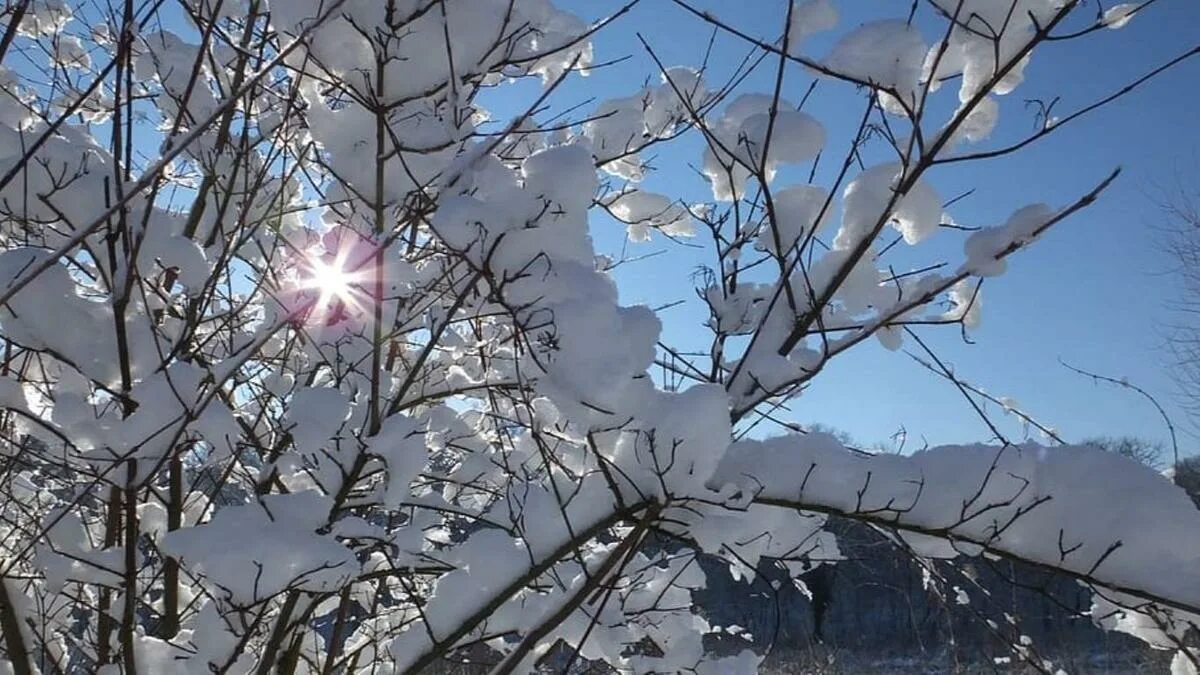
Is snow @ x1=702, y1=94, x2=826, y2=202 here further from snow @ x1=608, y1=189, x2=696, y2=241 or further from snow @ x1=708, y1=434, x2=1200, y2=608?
snow @ x1=608, y1=189, x2=696, y2=241

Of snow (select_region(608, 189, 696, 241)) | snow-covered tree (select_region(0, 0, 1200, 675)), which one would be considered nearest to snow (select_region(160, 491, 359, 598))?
snow-covered tree (select_region(0, 0, 1200, 675))

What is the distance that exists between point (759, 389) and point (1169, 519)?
0.61 m

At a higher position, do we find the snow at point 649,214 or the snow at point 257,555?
the snow at point 649,214

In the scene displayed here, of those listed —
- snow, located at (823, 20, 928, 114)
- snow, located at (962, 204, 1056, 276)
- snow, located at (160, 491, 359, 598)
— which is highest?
snow, located at (823, 20, 928, 114)

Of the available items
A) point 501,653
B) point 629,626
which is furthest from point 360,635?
point 629,626

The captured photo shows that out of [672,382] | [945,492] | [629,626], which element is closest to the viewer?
[945,492]

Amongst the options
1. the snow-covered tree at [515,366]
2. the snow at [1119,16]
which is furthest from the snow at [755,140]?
the snow at [1119,16]

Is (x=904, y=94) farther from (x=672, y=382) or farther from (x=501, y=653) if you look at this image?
(x=501, y=653)

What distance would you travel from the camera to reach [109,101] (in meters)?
2.44

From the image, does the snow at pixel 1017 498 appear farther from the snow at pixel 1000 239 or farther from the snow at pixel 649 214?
the snow at pixel 649 214

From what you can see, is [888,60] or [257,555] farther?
[888,60]

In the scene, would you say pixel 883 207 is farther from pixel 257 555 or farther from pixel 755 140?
pixel 257 555

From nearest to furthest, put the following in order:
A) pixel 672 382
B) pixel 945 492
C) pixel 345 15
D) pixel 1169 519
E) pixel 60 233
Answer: pixel 1169 519 → pixel 945 492 → pixel 345 15 → pixel 60 233 → pixel 672 382

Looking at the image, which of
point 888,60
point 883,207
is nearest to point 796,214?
point 883,207
